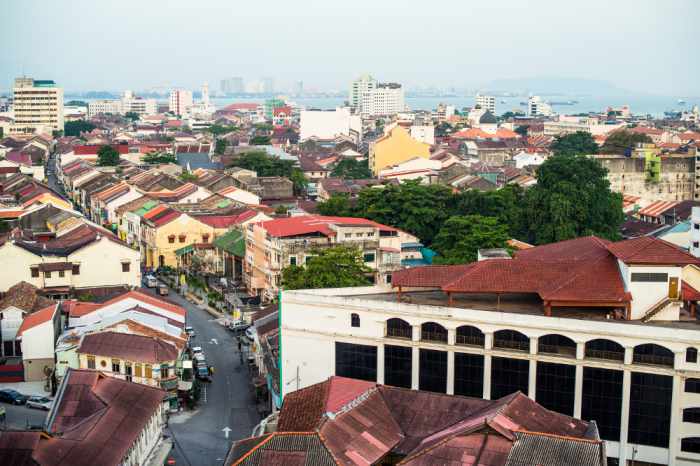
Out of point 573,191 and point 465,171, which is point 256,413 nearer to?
point 573,191

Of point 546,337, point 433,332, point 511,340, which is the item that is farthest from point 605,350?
point 433,332

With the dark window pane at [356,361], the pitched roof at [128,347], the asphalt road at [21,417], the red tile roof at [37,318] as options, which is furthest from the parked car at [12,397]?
the dark window pane at [356,361]

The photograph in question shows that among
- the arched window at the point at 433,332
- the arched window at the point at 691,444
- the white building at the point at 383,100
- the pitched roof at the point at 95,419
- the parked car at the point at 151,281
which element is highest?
the white building at the point at 383,100

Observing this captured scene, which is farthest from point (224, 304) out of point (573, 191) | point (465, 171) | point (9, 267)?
point (465, 171)

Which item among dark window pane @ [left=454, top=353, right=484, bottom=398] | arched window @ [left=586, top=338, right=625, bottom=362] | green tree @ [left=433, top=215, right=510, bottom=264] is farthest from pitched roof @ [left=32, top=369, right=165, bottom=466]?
green tree @ [left=433, top=215, right=510, bottom=264]

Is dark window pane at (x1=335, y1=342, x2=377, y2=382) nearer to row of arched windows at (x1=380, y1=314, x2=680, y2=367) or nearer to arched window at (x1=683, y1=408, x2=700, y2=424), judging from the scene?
row of arched windows at (x1=380, y1=314, x2=680, y2=367)

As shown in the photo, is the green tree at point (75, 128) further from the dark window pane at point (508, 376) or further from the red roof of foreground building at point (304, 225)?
the dark window pane at point (508, 376)
